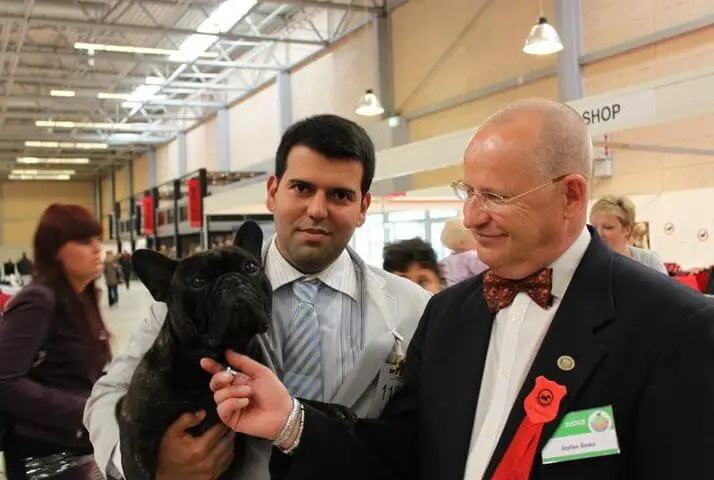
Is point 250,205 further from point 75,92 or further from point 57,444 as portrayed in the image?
point 75,92

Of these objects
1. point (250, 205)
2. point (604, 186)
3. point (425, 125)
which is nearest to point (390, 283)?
point (250, 205)

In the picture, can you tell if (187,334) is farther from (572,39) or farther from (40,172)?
(40,172)

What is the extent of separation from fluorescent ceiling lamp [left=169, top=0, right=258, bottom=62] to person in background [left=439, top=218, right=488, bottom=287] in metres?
9.83

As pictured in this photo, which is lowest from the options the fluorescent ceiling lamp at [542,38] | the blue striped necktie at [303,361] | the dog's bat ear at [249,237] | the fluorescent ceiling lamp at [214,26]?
the blue striped necktie at [303,361]

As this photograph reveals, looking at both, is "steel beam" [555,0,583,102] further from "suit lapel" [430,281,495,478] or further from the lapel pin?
the lapel pin

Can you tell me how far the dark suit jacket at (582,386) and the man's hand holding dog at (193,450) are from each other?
138mm

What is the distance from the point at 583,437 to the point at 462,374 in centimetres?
30

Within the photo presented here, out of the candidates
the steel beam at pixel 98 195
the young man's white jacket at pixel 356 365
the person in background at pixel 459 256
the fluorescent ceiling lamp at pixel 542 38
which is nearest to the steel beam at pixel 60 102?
the fluorescent ceiling lamp at pixel 542 38

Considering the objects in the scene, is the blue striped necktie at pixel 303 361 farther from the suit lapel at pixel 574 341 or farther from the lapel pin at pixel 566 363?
the lapel pin at pixel 566 363

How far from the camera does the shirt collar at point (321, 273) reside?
168cm

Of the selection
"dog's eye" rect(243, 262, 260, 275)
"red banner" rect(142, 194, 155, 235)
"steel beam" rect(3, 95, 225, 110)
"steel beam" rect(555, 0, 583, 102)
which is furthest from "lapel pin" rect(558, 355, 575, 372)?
"steel beam" rect(3, 95, 225, 110)

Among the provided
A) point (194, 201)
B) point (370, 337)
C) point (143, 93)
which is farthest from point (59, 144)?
point (370, 337)

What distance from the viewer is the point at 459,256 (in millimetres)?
4750

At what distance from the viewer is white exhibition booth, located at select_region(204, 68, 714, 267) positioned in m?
3.91
